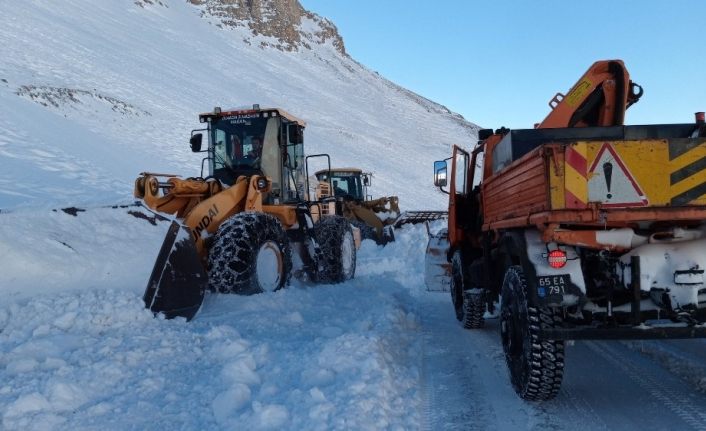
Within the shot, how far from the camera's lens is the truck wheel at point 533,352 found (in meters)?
3.69

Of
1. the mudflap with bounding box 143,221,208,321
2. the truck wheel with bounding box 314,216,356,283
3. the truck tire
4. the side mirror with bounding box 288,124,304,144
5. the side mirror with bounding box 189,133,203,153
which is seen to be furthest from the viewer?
the truck wheel with bounding box 314,216,356,283

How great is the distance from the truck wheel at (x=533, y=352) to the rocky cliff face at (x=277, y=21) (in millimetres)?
73533

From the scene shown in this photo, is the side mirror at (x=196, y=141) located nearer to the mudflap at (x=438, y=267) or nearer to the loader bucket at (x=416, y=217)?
the mudflap at (x=438, y=267)

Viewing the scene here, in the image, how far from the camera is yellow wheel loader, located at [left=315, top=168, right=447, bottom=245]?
630 inches

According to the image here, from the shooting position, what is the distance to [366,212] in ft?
55.5

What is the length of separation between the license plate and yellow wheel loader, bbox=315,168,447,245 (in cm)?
1058

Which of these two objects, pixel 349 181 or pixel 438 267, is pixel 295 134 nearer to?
pixel 438 267

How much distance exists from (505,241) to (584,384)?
1.21 meters

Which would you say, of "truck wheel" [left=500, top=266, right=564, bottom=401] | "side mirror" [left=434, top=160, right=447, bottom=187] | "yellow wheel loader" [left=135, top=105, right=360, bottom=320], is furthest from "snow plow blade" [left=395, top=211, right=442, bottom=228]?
"truck wheel" [left=500, top=266, right=564, bottom=401]

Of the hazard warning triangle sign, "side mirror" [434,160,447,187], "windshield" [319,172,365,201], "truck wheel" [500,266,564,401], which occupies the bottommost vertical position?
"truck wheel" [500,266,564,401]

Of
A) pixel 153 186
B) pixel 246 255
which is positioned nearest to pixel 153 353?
pixel 246 255

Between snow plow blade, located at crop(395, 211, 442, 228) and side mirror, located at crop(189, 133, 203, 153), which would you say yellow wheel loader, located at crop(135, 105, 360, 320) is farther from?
snow plow blade, located at crop(395, 211, 442, 228)

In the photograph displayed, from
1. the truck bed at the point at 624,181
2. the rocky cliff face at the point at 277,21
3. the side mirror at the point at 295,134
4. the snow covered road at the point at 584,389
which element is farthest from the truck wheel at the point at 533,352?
the rocky cliff face at the point at 277,21

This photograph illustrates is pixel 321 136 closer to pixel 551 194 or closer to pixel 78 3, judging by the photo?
pixel 78 3
